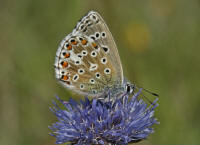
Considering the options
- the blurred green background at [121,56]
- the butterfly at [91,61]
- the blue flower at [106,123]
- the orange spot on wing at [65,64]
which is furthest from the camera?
the blurred green background at [121,56]

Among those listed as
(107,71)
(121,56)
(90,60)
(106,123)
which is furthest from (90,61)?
(121,56)

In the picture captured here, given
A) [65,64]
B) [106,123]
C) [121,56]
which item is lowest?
[106,123]

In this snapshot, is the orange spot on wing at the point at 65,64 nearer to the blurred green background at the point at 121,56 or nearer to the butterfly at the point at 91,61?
the butterfly at the point at 91,61

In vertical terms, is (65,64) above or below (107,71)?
above

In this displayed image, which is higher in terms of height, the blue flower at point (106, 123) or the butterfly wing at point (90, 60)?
the butterfly wing at point (90, 60)

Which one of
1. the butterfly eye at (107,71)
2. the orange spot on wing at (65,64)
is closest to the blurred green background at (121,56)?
the orange spot on wing at (65,64)

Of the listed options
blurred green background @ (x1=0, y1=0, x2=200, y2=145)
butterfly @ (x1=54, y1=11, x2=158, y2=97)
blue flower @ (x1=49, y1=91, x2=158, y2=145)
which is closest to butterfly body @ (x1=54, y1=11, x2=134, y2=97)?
butterfly @ (x1=54, y1=11, x2=158, y2=97)

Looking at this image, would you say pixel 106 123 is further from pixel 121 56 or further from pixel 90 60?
pixel 121 56
